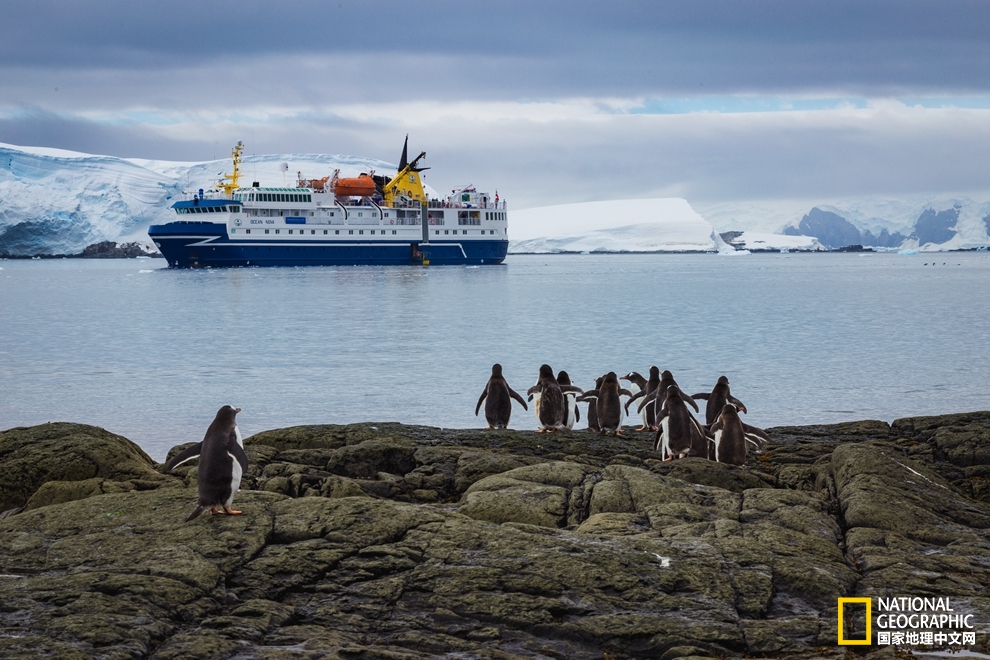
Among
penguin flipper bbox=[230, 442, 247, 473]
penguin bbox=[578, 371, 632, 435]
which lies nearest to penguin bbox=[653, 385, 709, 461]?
penguin bbox=[578, 371, 632, 435]

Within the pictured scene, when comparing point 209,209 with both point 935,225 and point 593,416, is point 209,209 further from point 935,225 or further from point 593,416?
point 935,225

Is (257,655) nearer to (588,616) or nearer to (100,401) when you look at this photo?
(588,616)

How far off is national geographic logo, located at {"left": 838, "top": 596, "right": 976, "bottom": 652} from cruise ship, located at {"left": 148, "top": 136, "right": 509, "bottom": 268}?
61.5 m

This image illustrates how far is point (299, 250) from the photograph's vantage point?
6612cm

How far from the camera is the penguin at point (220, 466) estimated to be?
4.98m

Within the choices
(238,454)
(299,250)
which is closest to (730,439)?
(238,454)

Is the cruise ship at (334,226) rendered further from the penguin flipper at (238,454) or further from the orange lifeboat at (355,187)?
the penguin flipper at (238,454)

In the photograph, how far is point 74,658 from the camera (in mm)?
3365

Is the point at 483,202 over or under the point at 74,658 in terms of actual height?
over

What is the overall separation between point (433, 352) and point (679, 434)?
1347 cm

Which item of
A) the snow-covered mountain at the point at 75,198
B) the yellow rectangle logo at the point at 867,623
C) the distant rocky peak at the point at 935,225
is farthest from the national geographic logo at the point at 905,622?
the distant rocky peak at the point at 935,225

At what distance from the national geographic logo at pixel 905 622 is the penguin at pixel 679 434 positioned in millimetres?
3579

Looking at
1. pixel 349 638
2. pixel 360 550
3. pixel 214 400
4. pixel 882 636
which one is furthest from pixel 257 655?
pixel 214 400

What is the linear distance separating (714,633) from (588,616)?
0.53 metres
